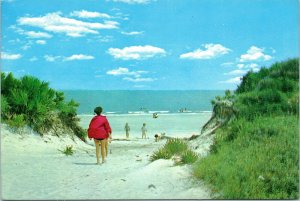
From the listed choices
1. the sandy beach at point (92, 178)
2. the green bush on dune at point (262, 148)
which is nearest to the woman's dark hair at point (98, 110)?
the sandy beach at point (92, 178)

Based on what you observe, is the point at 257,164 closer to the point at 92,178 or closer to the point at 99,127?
the point at 92,178

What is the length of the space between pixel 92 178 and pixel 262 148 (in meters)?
3.08

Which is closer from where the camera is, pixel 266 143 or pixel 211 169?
A: pixel 211 169

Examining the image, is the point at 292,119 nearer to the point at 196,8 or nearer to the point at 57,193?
the point at 196,8

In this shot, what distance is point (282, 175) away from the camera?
8070 mm

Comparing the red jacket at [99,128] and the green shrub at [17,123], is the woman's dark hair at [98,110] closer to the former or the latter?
the red jacket at [99,128]

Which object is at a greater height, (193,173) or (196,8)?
(196,8)

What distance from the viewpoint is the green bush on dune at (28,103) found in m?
13.0

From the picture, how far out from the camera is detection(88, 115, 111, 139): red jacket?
1035 cm

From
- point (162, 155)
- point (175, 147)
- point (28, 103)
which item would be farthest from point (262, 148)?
point (28, 103)

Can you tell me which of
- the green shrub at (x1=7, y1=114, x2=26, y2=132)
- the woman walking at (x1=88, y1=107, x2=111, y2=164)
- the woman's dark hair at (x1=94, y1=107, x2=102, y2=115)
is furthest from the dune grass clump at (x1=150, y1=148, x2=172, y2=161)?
the green shrub at (x1=7, y1=114, x2=26, y2=132)

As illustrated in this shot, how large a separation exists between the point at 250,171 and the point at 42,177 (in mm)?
3840

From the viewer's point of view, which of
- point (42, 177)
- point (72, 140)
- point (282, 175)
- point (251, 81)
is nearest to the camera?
point (282, 175)

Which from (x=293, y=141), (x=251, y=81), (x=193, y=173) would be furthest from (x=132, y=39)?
(x=251, y=81)
